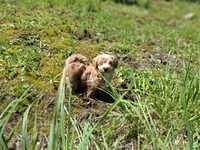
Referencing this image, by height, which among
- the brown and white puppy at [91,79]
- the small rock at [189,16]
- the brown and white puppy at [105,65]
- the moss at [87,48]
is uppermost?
the brown and white puppy at [105,65]

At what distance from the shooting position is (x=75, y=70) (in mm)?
5055

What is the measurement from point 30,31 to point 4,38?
0.47 m

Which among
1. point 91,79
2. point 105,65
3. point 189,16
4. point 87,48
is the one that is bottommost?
point 189,16

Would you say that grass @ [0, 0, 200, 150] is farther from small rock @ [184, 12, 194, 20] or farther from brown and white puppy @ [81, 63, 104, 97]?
small rock @ [184, 12, 194, 20]

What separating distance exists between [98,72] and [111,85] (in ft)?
1.14

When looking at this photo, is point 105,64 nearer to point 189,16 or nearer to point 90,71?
point 90,71

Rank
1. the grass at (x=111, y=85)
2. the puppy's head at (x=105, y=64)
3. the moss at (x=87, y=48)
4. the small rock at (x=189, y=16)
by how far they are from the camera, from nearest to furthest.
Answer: the grass at (x=111, y=85) < the puppy's head at (x=105, y=64) < the moss at (x=87, y=48) < the small rock at (x=189, y=16)

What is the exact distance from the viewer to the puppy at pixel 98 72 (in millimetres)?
5043

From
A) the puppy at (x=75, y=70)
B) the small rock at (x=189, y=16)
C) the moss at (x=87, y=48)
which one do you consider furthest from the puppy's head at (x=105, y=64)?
the small rock at (x=189, y=16)

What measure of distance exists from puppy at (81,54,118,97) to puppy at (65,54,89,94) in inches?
1.7

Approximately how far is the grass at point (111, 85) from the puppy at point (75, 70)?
0.11 metres

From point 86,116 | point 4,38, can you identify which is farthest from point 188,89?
point 4,38

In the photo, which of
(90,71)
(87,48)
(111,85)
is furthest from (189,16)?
(111,85)

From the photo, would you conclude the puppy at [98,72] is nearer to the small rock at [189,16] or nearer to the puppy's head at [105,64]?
the puppy's head at [105,64]
